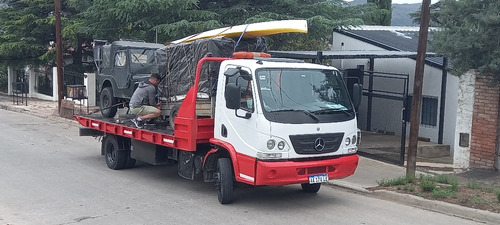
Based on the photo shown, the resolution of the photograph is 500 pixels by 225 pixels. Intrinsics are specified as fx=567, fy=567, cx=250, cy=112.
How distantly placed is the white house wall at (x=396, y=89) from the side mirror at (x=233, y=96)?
9.84m

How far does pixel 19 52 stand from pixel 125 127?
18324 millimetres

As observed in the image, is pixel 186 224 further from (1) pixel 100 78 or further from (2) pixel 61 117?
(2) pixel 61 117

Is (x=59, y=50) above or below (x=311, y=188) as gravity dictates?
above

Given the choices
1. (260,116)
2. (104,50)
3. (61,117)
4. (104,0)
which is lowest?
(61,117)

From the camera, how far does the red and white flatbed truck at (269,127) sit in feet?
27.1

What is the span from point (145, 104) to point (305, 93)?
3936 mm

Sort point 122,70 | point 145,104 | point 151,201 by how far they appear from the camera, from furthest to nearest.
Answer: point 122,70 < point 145,104 < point 151,201

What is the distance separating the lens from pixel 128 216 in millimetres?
8297

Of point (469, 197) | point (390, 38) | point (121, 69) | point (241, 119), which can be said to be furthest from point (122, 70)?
point (390, 38)

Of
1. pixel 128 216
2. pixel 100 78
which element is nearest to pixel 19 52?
pixel 100 78

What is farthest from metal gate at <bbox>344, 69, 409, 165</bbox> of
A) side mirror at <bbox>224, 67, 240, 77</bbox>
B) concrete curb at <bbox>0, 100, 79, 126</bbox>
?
concrete curb at <bbox>0, 100, 79, 126</bbox>

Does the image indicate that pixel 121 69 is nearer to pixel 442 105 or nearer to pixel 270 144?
pixel 270 144

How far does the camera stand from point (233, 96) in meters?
8.41

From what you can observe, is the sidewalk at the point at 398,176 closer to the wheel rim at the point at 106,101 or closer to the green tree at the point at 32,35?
the wheel rim at the point at 106,101
